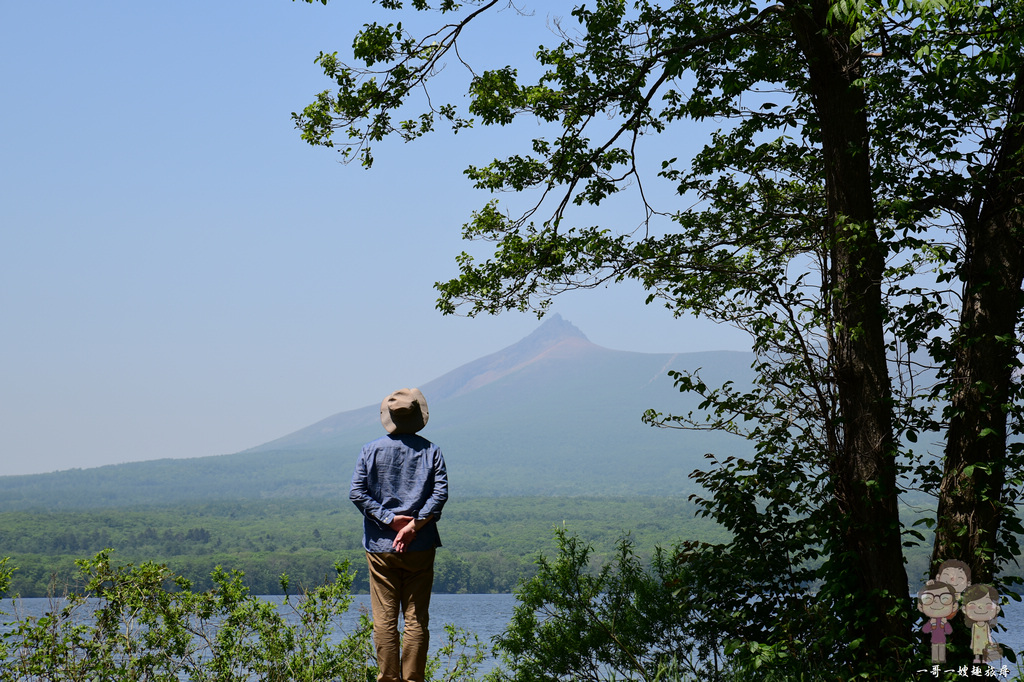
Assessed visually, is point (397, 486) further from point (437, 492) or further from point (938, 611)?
point (938, 611)

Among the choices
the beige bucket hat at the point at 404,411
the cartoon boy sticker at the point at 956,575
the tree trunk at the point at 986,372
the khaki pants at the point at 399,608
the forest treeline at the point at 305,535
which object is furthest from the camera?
the forest treeline at the point at 305,535

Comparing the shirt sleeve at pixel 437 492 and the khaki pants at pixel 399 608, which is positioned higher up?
the shirt sleeve at pixel 437 492

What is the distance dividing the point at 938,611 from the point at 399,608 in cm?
329

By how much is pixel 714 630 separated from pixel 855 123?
3799 mm

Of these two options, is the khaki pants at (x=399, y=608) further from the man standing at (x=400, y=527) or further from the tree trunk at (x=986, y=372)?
the tree trunk at (x=986, y=372)

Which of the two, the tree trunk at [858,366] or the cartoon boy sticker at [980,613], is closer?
the cartoon boy sticker at [980,613]

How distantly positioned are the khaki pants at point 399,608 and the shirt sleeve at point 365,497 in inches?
8.6

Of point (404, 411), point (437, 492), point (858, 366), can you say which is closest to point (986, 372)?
point (858, 366)

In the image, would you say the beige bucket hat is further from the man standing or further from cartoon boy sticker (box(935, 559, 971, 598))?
cartoon boy sticker (box(935, 559, 971, 598))

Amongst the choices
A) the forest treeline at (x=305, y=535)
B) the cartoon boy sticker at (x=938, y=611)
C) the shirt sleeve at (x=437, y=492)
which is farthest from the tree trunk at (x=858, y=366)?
the forest treeline at (x=305, y=535)

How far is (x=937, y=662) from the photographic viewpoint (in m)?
5.32

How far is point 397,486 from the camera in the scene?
5199mm

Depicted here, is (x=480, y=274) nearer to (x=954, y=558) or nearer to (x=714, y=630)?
(x=714, y=630)

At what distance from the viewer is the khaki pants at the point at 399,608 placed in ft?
16.6
